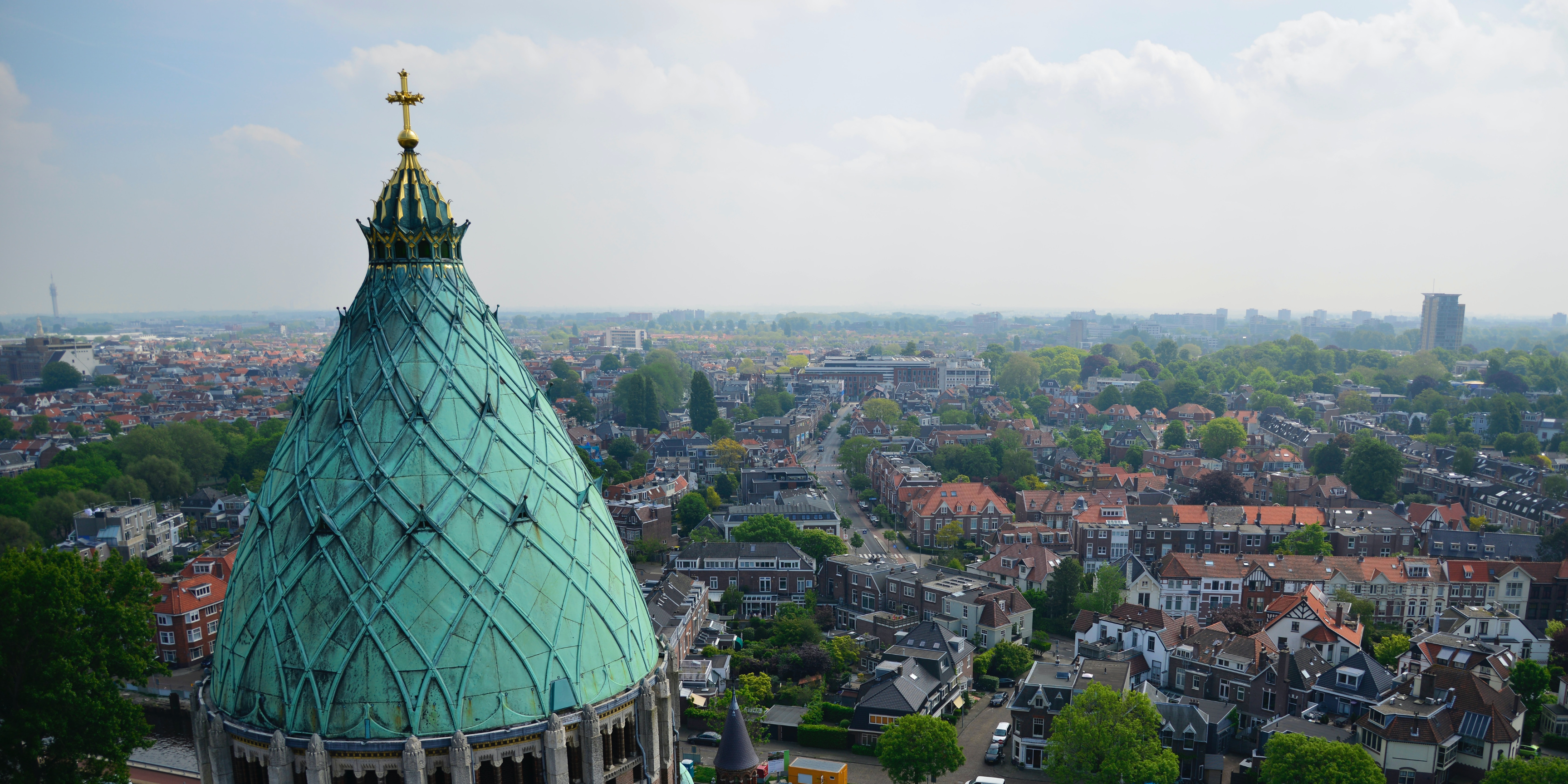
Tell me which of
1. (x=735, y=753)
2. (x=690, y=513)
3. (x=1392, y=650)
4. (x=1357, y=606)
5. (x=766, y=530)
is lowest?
(x=690, y=513)

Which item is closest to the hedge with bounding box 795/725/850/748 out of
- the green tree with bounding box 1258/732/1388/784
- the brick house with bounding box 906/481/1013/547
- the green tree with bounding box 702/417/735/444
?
the green tree with bounding box 1258/732/1388/784

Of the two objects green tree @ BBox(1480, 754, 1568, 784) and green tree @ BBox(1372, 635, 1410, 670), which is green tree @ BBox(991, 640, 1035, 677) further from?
green tree @ BBox(1480, 754, 1568, 784)

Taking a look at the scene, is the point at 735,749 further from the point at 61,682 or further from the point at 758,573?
the point at 758,573

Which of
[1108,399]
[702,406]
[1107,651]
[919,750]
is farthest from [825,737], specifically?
[1108,399]

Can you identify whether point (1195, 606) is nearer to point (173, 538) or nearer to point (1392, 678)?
point (1392, 678)

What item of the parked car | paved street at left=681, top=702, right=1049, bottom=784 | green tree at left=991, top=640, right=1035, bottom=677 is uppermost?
green tree at left=991, top=640, right=1035, bottom=677

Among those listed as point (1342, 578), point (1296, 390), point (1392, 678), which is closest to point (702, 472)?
point (1342, 578)
